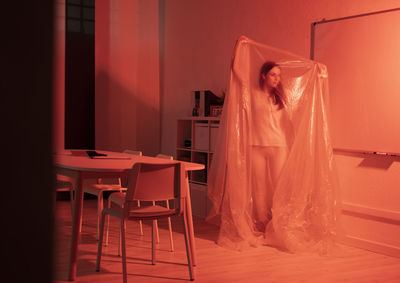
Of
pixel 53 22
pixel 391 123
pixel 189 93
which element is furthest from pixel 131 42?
pixel 53 22

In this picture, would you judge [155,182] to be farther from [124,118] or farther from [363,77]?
[124,118]

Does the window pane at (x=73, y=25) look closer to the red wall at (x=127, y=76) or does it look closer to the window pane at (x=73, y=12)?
the window pane at (x=73, y=12)

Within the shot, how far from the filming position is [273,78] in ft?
11.6

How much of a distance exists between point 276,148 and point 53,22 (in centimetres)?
349

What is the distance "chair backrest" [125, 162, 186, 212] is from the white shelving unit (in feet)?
6.47

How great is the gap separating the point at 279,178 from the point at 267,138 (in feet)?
1.13

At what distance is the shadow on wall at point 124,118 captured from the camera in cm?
553

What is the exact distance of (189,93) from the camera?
5426 millimetres

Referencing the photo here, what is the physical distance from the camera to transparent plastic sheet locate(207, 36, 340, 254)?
3.34m

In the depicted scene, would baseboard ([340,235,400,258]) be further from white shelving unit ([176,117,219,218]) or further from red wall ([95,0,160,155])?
red wall ([95,0,160,155])

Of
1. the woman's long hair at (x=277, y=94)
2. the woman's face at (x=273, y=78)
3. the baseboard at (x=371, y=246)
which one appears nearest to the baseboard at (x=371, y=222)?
the baseboard at (x=371, y=246)

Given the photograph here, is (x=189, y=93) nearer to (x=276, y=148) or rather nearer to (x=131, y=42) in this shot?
(x=131, y=42)

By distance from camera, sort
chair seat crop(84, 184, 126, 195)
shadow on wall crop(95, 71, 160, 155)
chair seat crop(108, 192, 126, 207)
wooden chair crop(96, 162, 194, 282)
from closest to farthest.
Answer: wooden chair crop(96, 162, 194, 282) → chair seat crop(108, 192, 126, 207) → chair seat crop(84, 184, 126, 195) → shadow on wall crop(95, 71, 160, 155)

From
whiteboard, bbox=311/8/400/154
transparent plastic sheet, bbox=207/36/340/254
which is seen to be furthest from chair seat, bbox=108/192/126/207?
whiteboard, bbox=311/8/400/154
